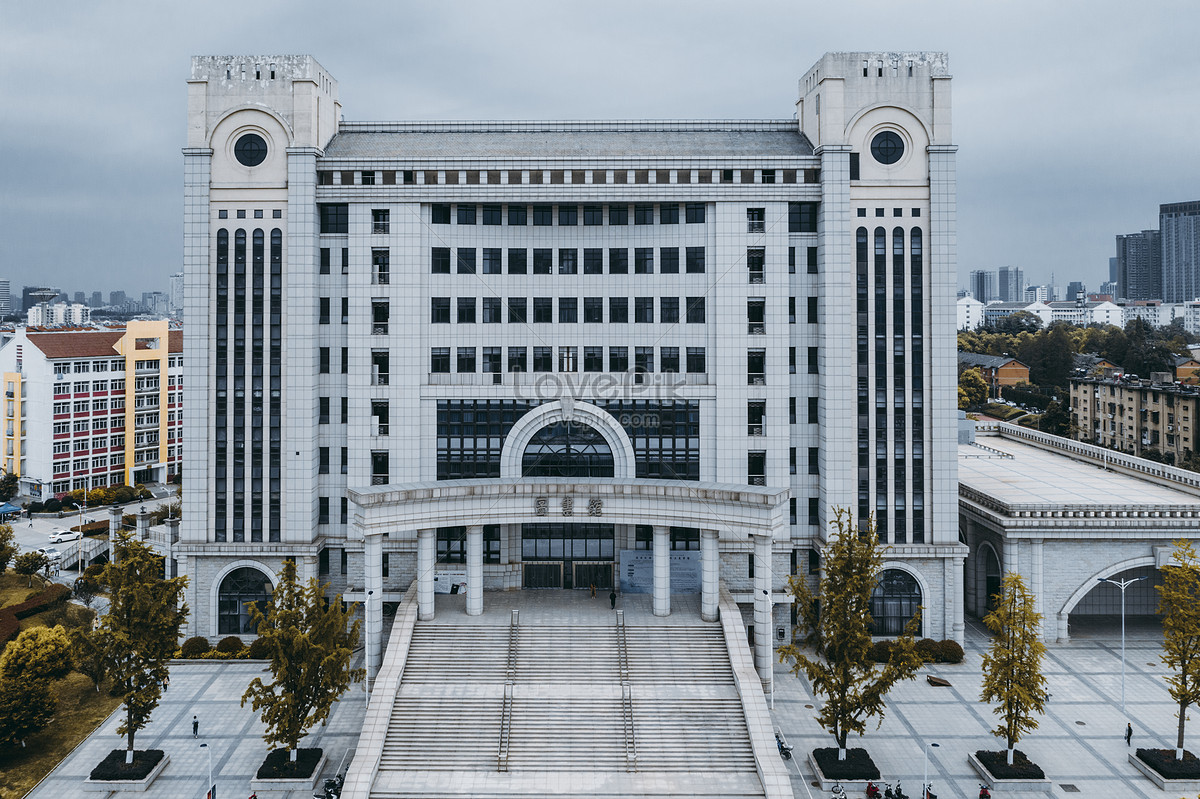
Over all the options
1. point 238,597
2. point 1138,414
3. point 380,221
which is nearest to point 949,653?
point 380,221

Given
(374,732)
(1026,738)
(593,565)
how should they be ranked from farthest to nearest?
(593,565) < (1026,738) < (374,732)

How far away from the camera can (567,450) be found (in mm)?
45594

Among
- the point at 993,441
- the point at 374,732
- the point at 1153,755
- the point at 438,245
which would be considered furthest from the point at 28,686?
the point at 993,441

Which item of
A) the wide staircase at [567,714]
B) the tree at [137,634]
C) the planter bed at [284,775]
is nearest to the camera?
the wide staircase at [567,714]

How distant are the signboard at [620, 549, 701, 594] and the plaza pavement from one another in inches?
252

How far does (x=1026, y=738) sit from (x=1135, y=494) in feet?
69.9

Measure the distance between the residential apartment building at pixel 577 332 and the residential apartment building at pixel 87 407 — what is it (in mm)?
39568

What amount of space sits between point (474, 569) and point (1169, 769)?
30.3 metres

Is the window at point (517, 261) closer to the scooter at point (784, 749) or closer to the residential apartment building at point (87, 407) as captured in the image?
the scooter at point (784, 749)

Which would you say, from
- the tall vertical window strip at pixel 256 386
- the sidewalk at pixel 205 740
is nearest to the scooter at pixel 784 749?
the sidewalk at pixel 205 740

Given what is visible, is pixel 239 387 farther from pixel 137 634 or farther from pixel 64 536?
pixel 64 536

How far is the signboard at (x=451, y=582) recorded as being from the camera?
4488 cm

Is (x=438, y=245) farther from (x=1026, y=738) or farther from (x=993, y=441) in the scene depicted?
(x=993, y=441)

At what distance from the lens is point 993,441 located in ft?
241
